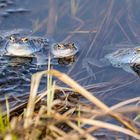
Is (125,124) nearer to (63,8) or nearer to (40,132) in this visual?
(40,132)

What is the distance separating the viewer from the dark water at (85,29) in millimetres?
2846

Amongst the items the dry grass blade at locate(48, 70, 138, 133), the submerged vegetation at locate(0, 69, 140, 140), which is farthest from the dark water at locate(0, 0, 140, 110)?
the dry grass blade at locate(48, 70, 138, 133)

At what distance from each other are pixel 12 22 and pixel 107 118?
1347 mm

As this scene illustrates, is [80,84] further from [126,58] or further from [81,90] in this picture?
[81,90]

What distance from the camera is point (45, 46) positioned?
10.6 feet

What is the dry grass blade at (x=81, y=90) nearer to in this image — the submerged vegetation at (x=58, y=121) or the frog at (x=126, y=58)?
the submerged vegetation at (x=58, y=121)

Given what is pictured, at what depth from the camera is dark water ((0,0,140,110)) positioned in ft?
9.34

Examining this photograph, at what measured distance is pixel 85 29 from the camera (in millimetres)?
3398

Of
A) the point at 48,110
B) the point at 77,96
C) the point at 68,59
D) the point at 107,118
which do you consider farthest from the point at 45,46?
the point at 48,110

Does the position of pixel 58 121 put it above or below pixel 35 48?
below

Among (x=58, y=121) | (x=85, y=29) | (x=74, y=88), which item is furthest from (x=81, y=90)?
(x=85, y=29)

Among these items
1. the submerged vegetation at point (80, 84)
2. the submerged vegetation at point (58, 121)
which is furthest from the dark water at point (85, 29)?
the submerged vegetation at point (58, 121)

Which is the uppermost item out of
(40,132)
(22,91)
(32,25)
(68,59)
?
(32,25)

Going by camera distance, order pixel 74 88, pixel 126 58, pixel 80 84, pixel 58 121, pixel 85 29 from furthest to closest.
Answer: pixel 85 29 < pixel 126 58 < pixel 80 84 < pixel 74 88 < pixel 58 121
